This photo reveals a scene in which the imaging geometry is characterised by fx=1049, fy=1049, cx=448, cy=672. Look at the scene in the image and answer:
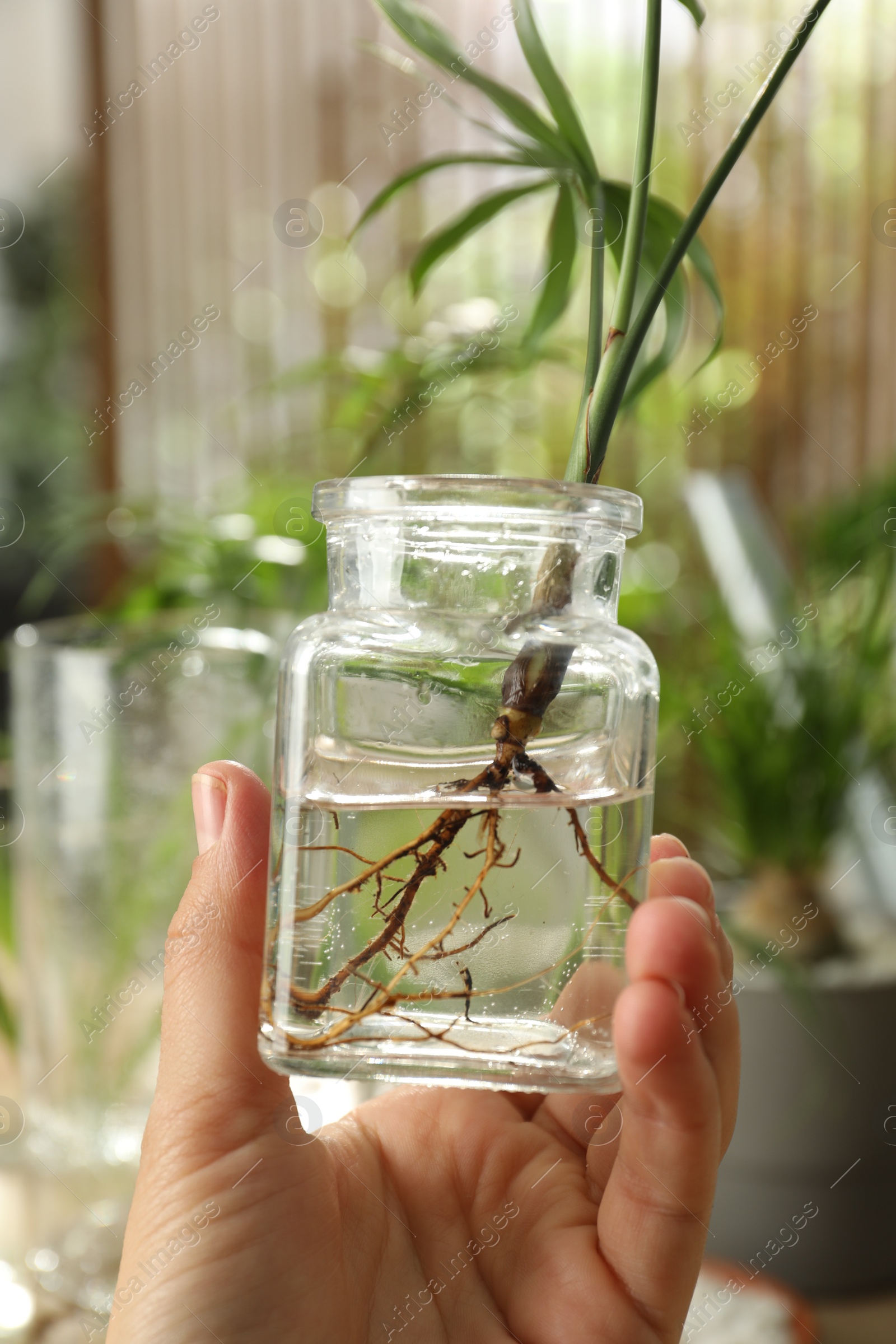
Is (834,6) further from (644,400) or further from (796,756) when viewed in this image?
→ (796,756)

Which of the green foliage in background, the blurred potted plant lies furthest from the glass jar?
the green foliage in background

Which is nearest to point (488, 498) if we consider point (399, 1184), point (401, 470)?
point (399, 1184)

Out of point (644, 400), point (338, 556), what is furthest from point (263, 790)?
point (644, 400)

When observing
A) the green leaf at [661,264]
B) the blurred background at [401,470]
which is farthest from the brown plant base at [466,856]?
the blurred background at [401,470]

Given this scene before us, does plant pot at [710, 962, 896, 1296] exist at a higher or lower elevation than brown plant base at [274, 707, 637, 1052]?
lower

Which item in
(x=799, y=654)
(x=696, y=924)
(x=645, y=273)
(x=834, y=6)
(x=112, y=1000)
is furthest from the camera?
(x=834, y=6)

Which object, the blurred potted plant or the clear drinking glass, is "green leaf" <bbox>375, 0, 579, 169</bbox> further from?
the blurred potted plant

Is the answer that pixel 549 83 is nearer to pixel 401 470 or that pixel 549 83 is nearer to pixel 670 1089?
pixel 670 1089
